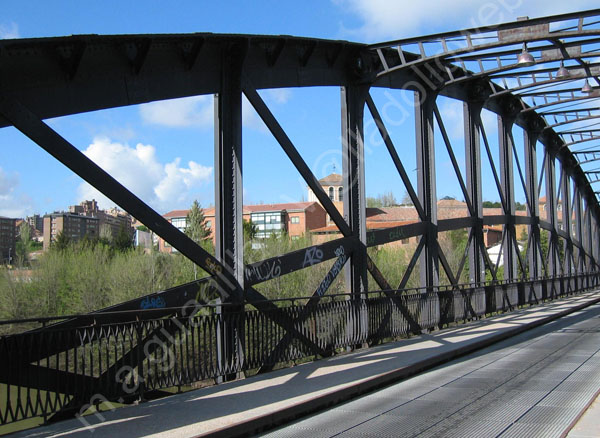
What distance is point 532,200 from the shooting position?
29297 mm

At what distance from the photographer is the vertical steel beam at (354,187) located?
13648 millimetres

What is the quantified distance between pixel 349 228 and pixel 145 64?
6.13 meters

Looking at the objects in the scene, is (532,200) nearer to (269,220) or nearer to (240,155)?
(240,155)

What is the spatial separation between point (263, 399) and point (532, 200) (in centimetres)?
2475

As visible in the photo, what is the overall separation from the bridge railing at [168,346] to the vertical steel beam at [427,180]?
1.26m

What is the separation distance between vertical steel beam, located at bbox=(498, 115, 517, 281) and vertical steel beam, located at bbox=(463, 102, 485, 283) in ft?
13.3

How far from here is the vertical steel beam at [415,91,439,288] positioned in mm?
17219

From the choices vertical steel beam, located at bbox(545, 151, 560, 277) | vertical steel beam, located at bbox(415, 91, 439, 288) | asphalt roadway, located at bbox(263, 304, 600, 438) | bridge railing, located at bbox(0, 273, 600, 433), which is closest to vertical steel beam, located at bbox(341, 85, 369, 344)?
bridge railing, located at bbox(0, 273, 600, 433)

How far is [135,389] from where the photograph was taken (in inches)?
302

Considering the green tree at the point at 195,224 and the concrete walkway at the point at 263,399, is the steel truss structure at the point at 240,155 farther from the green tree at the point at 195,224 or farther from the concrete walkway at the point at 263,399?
the green tree at the point at 195,224

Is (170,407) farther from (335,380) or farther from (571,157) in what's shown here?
(571,157)

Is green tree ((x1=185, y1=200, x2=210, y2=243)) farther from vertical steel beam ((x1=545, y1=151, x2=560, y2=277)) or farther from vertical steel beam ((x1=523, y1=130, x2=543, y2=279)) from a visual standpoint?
vertical steel beam ((x1=523, y1=130, x2=543, y2=279))

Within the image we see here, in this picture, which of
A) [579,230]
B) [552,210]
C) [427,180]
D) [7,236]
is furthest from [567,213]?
[7,236]

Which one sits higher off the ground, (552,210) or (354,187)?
(552,210)
